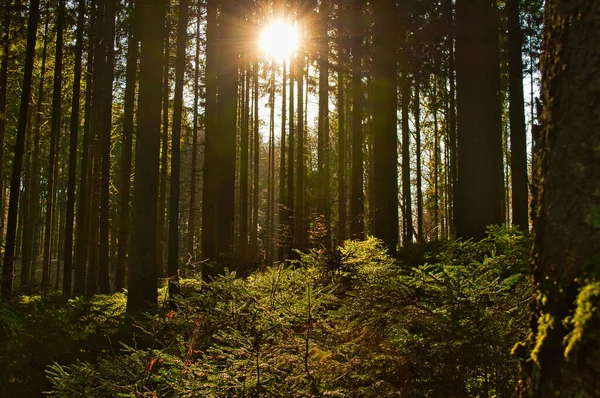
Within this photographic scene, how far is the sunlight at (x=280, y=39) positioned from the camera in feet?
54.8

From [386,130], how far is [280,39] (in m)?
8.59

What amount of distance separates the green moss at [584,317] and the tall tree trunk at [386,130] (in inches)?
384

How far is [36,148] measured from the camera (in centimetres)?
1636

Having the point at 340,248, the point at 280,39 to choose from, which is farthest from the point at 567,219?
Result: the point at 280,39

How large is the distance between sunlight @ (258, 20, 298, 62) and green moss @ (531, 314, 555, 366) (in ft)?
51.5

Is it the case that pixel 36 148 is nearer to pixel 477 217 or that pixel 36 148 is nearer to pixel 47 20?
pixel 47 20

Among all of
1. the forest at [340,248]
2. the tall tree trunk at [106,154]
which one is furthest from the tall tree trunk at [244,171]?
the tall tree trunk at [106,154]

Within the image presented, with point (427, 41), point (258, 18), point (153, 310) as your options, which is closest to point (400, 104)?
point (427, 41)

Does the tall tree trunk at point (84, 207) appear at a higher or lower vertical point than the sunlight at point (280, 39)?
lower

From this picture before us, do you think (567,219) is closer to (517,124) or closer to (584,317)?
(584,317)

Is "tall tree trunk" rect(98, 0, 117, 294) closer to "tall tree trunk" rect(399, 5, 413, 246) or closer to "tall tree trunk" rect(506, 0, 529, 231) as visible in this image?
"tall tree trunk" rect(399, 5, 413, 246)

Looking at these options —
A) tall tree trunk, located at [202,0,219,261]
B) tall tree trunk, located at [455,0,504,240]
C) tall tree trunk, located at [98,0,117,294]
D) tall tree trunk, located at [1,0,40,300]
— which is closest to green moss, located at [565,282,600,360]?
tall tree trunk, located at [455,0,504,240]

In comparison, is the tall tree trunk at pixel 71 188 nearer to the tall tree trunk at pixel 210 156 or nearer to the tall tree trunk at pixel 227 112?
the tall tree trunk at pixel 210 156

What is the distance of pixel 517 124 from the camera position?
12633mm
